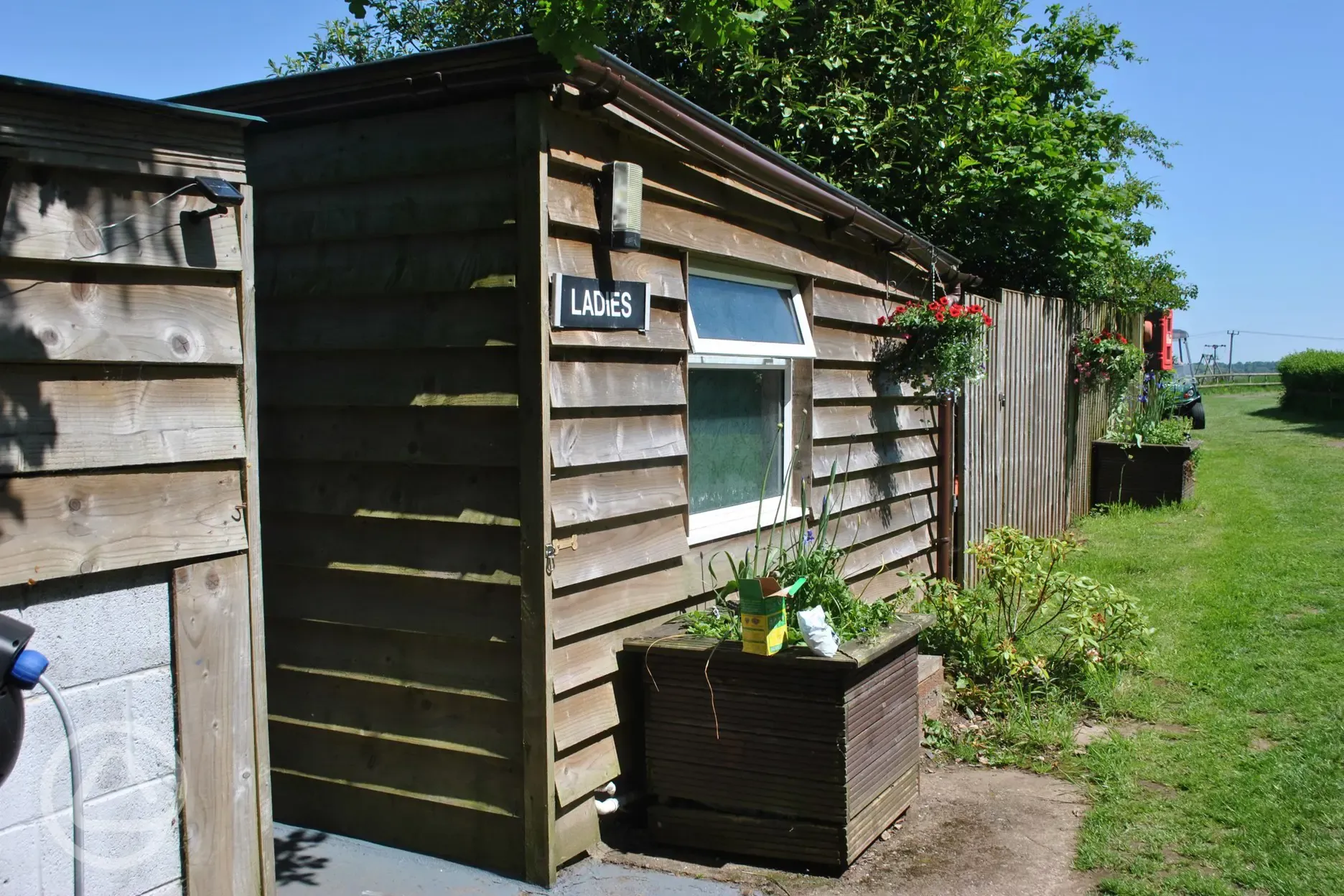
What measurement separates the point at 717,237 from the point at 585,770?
2.33 metres

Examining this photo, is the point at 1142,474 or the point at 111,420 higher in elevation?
the point at 111,420

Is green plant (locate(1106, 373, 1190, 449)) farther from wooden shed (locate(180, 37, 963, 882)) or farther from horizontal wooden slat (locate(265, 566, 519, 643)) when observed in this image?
horizontal wooden slat (locate(265, 566, 519, 643))

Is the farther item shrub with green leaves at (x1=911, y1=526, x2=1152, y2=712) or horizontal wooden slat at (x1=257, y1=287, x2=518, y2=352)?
shrub with green leaves at (x1=911, y1=526, x2=1152, y2=712)

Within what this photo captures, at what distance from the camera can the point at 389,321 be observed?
13.2ft

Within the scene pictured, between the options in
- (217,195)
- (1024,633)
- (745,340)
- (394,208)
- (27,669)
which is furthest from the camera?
(1024,633)

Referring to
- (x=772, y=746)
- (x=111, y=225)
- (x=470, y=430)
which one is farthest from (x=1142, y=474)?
(x=111, y=225)

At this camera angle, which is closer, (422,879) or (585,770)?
(422,879)

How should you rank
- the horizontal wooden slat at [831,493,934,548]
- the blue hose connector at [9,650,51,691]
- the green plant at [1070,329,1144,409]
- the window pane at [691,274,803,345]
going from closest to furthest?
the blue hose connector at [9,650,51,691], the window pane at [691,274,803,345], the horizontal wooden slat at [831,493,934,548], the green plant at [1070,329,1144,409]

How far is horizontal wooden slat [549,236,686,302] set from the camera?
3.79 metres

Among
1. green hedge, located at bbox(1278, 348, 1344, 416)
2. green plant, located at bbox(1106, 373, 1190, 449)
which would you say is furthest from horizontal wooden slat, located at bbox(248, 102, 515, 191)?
green hedge, located at bbox(1278, 348, 1344, 416)

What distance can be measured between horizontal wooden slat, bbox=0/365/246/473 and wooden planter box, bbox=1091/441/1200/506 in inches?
418

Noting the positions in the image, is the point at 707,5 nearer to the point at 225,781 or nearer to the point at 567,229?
the point at 567,229

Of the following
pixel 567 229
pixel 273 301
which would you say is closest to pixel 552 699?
pixel 567 229

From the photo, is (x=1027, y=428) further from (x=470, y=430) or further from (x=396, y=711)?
(x=396, y=711)
